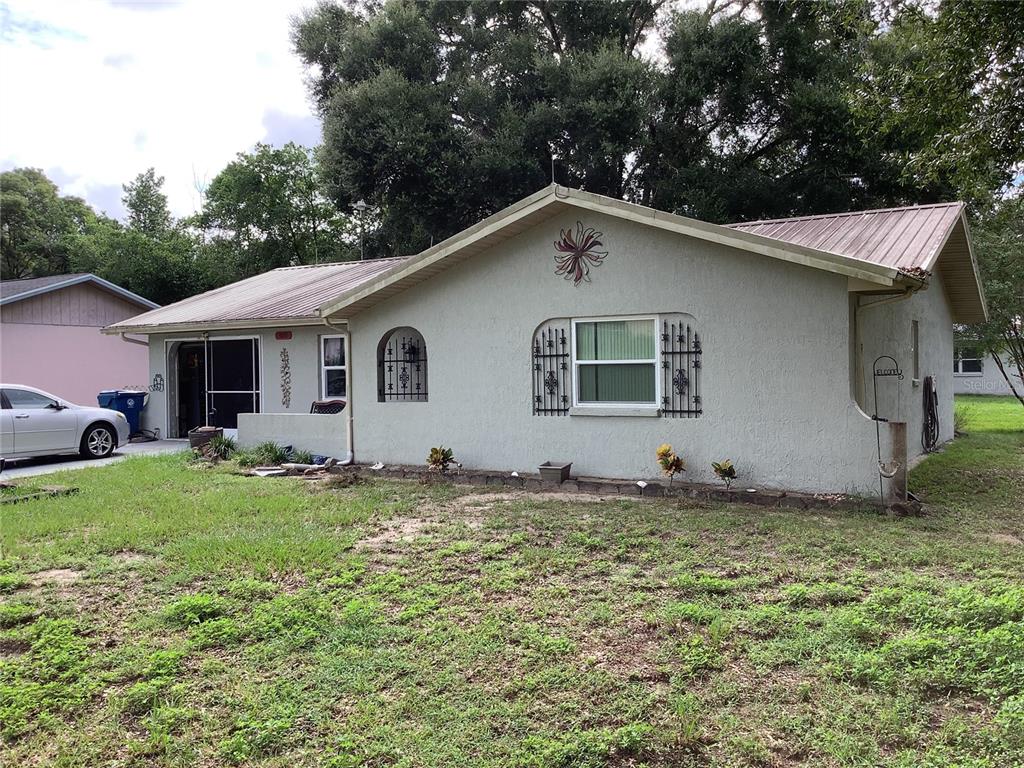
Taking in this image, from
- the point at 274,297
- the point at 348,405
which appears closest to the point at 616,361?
the point at 348,405

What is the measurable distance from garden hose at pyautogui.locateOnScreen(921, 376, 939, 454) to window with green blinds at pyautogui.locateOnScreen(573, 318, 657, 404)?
235 inches

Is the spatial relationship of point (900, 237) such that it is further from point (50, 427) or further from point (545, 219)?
point (50, 427)

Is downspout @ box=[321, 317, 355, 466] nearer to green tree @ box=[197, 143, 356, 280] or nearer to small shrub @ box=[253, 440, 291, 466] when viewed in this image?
small shrub @ box=[253, 440, 291, 466]

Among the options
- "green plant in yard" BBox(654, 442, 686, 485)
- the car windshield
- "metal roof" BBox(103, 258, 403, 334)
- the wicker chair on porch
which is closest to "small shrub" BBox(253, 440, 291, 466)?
the wicker chair on porch

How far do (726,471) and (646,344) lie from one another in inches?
73.5

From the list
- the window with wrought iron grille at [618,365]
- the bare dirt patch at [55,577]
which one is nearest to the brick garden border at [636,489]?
the window with wrought iron grille at [618,365]

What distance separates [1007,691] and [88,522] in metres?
7.68

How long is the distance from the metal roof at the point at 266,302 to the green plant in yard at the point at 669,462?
5841mm

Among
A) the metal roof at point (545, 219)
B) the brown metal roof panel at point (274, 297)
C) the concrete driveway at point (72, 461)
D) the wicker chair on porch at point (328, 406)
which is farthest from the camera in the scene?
the brown metal roof panel at point (274, 297)

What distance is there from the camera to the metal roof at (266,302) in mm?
13117

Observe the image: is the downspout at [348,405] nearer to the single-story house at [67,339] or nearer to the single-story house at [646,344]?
the single-story house at [646,344]

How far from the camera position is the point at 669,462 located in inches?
Result: 333

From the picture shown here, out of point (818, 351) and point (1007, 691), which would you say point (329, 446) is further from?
point (1007, 691)

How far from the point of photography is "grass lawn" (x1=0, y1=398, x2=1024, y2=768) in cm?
318
